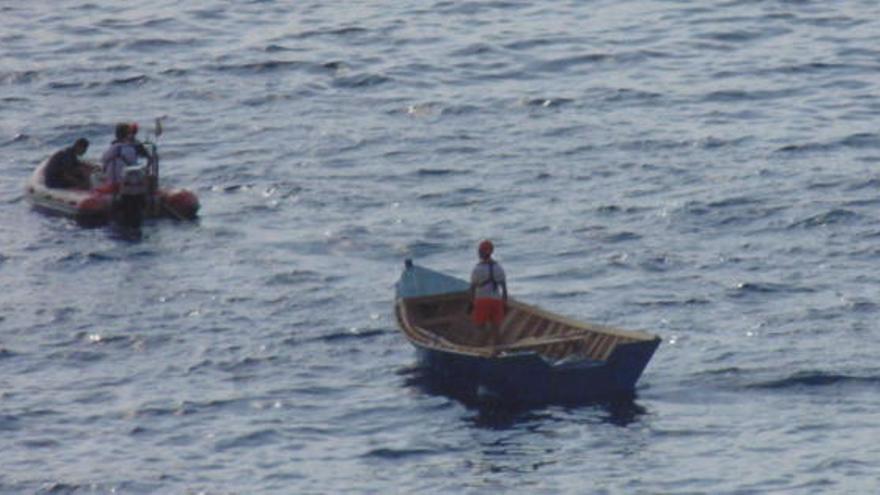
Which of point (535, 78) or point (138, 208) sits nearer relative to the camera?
point (138, 208)

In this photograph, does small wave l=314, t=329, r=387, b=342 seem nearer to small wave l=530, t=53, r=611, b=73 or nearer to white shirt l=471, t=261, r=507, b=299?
white shirt l=471, t=261, r=507, b=299

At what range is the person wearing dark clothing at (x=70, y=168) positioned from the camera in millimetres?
64938

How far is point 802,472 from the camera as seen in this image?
47.5m

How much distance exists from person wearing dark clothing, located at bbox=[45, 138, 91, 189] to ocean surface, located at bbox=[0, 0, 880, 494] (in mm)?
1078

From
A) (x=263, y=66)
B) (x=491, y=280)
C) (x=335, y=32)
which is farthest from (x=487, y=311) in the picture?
(x=335, y=32)

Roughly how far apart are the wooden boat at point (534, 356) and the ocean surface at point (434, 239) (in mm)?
453

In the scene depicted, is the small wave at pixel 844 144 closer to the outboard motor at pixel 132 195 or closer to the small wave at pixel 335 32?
the outboard motor at pixel 132 195

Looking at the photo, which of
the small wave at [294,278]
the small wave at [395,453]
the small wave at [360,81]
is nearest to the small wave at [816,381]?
the small wave at [395,453]

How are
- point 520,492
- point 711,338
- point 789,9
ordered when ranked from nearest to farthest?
point 520,492 → point 711,338 → point 789,9

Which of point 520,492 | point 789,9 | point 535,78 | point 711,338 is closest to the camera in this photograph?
point 520,492

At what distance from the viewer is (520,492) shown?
154 ft

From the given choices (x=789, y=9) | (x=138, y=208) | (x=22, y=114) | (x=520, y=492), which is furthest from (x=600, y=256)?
(x=789, y=9)

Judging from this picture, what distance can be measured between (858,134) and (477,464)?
25569 millimetres

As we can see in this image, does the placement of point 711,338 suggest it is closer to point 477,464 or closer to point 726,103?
point 477,464
